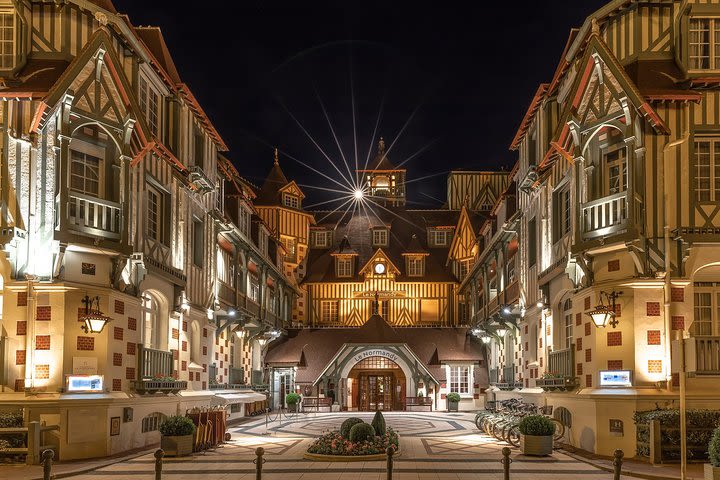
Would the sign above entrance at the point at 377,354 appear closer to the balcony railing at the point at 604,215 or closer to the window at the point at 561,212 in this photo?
the window at the point at 561,212

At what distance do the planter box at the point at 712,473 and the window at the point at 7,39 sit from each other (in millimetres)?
16315

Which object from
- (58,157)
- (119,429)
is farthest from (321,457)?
(58,157)

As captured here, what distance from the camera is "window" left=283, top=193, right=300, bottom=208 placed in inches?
2200

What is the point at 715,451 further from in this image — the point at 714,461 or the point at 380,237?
the point at 380,237

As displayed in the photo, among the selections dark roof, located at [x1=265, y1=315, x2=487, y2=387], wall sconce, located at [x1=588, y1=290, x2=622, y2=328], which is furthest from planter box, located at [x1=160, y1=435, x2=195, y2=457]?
dark roof, located at [x1=265, y1=315, x2=487, y2=387]

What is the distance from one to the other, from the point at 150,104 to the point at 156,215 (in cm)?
301

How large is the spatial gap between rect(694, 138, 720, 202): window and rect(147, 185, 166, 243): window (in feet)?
44.8

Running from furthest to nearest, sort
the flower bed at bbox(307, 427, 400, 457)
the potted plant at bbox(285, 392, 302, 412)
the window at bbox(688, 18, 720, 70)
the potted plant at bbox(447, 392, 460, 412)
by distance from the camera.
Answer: the potted plant at bbox(447, 392, 460, 412) < the potted plant at bbox(285, 392, 302, 412) < the window at bbox(688, 18, 720, 70) < the flower bed at bbox(307, 427, 400, 457)

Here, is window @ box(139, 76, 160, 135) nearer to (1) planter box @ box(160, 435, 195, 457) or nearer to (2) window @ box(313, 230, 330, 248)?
(1) planter box @ box(160, 435, 195, 457)

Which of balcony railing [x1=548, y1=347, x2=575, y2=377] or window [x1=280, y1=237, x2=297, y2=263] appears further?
window [x1=280, y1=237, x2=297, y2=263]

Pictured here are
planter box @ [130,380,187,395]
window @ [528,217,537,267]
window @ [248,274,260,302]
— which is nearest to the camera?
planter box @ [130,380,187,395]

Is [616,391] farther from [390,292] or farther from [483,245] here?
[390,292]

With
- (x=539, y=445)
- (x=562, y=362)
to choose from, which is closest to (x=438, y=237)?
(x=562, y=362)

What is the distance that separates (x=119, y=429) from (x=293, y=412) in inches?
911
